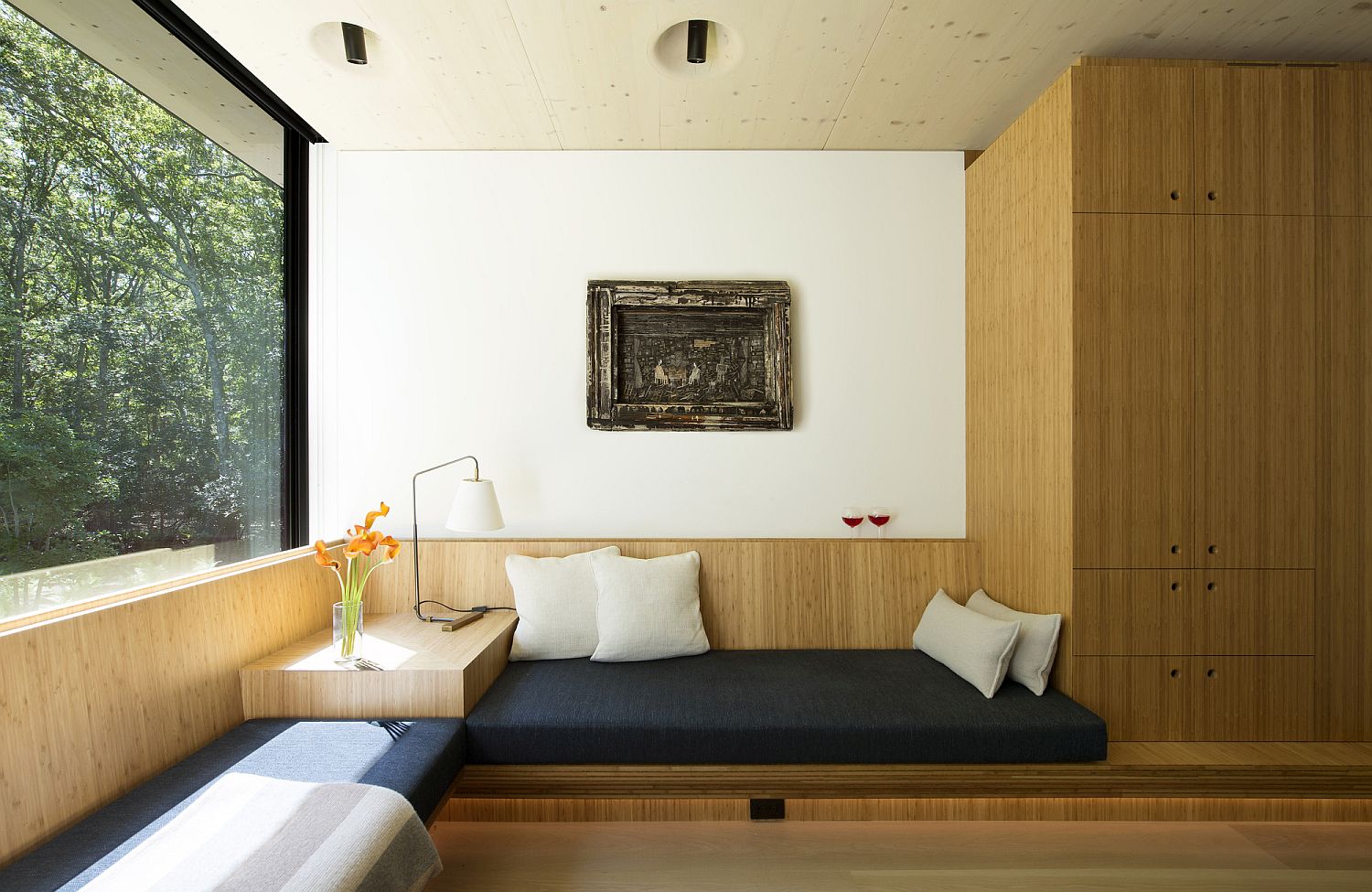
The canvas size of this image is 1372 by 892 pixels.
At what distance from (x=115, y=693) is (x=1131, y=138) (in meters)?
3.44

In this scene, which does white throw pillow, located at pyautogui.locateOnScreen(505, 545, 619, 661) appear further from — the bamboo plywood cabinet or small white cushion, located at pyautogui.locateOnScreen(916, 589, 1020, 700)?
the bamboo plywood cabinet

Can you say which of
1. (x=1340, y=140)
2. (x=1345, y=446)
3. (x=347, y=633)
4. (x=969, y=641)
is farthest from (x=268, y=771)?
(x=1340, y=140)

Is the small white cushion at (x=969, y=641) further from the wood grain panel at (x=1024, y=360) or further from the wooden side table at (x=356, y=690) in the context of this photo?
the wooden side table at (x=356, y=690)

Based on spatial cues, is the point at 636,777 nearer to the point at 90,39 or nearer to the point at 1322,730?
the point at 1322,730

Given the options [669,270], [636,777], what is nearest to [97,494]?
[636,777]

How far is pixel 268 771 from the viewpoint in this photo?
172 cm

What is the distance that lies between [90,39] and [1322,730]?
173 inches

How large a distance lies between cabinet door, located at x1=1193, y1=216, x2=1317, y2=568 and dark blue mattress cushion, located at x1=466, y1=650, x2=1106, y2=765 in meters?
0.83

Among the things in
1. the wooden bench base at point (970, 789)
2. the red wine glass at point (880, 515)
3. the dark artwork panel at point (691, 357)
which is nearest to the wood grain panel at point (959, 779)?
the wooden bench base at point (970, 789)

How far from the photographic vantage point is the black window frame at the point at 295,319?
2.86 m

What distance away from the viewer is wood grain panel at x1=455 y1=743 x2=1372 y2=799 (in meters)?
2.15

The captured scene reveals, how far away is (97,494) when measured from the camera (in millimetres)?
1895

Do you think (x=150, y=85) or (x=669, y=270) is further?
(x=669, y=270)

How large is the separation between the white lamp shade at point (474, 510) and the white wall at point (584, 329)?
30 centimetres
